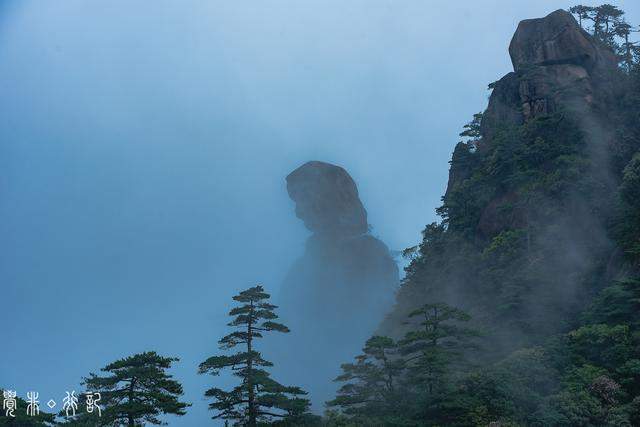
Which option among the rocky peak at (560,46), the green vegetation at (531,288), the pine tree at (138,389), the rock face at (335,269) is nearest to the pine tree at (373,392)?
the green vegetation at (531,288)

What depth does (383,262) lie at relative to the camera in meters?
119

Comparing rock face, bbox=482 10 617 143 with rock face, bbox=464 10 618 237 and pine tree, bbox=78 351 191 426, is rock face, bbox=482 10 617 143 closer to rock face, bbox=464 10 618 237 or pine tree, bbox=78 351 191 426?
rock face, bbox=464 10 618 237

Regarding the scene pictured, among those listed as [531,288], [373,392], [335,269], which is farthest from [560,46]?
[335,269]

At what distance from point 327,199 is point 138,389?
95.4 meters

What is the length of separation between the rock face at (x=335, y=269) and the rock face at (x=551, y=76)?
68.0 m

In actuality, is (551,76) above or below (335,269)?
below

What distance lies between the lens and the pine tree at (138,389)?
20.1 m

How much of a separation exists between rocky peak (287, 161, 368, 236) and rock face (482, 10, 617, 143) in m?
67.1

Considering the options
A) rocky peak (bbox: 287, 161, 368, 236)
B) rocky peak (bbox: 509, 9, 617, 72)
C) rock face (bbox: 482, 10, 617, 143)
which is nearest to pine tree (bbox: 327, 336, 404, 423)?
rock face (bbox: 482, 10, 617, 143)

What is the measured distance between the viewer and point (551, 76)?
4572 cm

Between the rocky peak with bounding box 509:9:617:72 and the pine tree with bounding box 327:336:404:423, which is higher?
the rocky peak with bounding box 509:9:617:72

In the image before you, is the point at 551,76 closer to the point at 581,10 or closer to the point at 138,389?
the point at 581,10

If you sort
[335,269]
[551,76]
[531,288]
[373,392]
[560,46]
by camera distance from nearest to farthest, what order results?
1. [373,392]
2. [531,288]
3. [551,76]
4. [560,46]
5. [335,269]

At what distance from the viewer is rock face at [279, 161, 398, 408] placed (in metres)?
114
